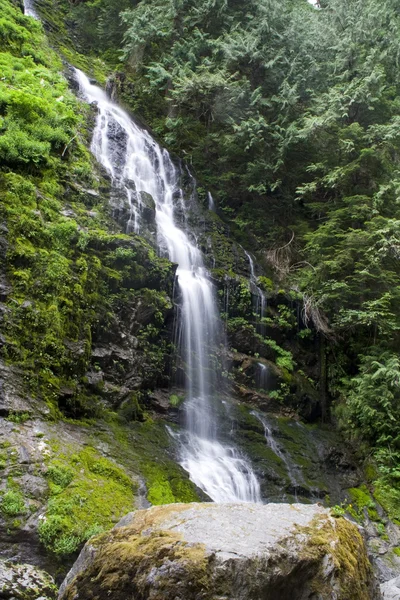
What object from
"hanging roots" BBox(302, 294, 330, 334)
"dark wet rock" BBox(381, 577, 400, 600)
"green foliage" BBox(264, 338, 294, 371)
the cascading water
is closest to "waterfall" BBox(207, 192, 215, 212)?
the cascading water

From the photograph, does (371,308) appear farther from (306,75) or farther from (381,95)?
(306,75)

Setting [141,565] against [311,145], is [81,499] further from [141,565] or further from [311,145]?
[311,145]

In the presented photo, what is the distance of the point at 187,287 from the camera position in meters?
11.6

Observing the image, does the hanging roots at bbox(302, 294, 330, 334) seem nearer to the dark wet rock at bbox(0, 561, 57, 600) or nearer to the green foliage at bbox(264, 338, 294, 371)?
the green foliage at bbox(264, 338, 294, 371)

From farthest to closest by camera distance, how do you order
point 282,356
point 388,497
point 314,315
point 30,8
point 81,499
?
point 30,8 → point 314,315 → point 282,356 → point 388,497 → point 81,499

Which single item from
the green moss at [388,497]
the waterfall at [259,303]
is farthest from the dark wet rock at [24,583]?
the waterfall at [259,303]

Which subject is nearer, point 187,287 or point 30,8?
point 187,287

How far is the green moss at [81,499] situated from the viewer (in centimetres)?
499

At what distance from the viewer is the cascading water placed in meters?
8.49

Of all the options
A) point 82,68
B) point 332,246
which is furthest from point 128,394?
point 82,68

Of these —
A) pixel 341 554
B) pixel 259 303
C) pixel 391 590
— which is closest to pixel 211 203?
pixel 259 303

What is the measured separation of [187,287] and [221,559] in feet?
28.6

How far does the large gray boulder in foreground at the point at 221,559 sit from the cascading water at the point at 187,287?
12.9ft

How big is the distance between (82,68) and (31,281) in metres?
14.1
